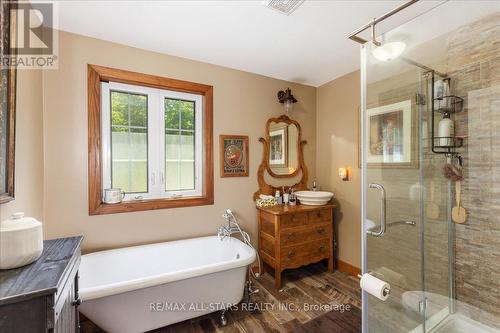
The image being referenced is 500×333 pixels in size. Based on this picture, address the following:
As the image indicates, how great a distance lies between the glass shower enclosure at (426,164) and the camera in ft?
5.27

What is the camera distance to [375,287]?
1.39 m

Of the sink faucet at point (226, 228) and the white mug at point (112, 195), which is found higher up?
the white mug at point (112, 195)

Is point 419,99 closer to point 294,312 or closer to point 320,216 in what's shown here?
point 320,216

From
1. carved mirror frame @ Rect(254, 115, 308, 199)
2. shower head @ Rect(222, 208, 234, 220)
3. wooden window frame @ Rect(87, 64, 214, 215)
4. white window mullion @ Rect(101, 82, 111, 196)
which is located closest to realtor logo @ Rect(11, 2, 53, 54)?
wooden window frame @ Rect(87, 64, 214, 215)

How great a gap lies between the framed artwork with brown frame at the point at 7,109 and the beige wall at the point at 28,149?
13cm

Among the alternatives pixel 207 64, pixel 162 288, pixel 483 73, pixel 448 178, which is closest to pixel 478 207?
pixel 448 178

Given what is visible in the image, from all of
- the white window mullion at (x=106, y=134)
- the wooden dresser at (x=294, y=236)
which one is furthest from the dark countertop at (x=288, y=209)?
the white window mullion at (x=106, y=134)

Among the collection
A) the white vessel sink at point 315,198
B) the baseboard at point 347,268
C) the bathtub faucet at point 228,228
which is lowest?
the baseboard at point 347,268

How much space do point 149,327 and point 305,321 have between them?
4.02ft

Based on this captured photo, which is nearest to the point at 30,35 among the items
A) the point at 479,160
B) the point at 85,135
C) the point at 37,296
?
the point at 85,135

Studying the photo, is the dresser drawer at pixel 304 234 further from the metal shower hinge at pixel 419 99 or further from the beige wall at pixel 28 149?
the beige wall at pixel 28 149

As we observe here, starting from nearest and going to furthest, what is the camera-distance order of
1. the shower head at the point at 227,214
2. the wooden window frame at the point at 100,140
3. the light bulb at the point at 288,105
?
the wooden window frame at the point at 100,140 → the shower head at the point at 227,214 → the light bulb at the point at 288,105

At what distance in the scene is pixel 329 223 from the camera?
2.70 metres

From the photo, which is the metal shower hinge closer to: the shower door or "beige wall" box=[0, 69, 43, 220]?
the shower door
